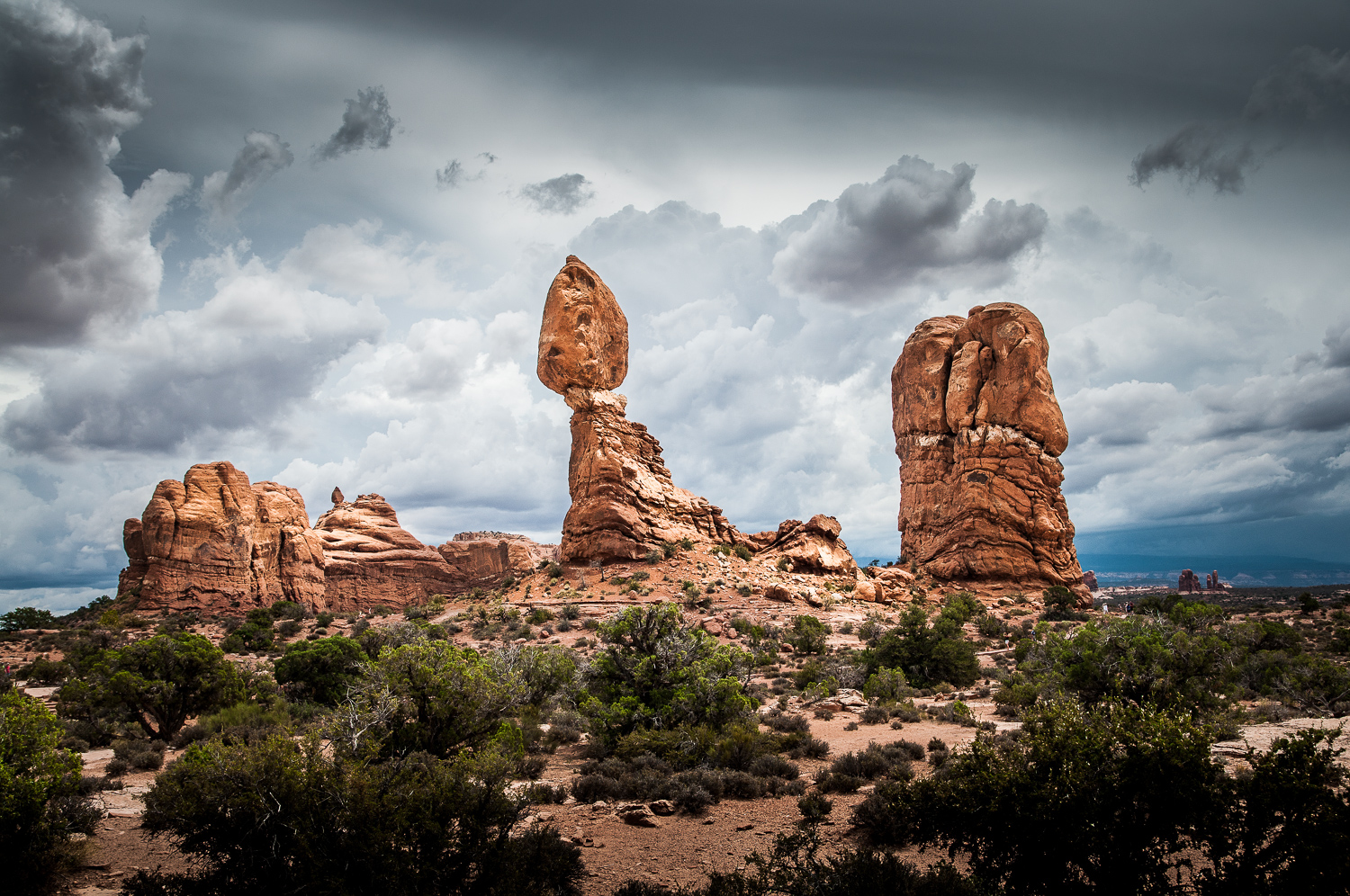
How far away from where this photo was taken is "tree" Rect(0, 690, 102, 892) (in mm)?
8344

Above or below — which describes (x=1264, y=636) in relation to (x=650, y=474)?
below

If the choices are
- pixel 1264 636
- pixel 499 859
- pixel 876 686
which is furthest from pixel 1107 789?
pixel 1264 636

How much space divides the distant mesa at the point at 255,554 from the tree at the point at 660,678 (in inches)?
1574

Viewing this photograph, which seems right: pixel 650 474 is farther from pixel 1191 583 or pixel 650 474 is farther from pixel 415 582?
pixel 1191 583

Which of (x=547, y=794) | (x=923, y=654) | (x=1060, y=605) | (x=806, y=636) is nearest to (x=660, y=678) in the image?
(x=547, y=794)

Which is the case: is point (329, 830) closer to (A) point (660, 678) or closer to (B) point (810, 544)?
(A) point (660, 678)

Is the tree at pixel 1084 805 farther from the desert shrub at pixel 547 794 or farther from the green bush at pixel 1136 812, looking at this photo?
the desert shrub at pixel 547 794

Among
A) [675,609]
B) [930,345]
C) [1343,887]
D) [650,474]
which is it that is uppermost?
[930,345]

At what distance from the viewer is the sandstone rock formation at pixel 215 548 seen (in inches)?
1716

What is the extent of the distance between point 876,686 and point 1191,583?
85102 millimetres

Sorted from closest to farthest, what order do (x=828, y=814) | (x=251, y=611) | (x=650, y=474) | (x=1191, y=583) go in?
(x=828, y=814)
(x=251, y=611)
(x=650, y=474)
(x=1191, y=583)

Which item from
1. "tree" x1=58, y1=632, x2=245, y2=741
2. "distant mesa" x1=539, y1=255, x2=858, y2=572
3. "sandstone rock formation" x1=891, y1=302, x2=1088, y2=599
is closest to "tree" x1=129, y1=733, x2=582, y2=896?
"tree" x1=58, y1=632, x2=245, y2=741

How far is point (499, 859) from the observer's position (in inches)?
296

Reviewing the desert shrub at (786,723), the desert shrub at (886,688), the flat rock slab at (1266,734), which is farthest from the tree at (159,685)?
the flat rock slab at (1266,734)
